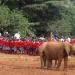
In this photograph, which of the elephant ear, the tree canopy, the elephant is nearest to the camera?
the elephant ear

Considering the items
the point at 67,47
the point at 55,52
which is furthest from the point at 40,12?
the point at 67,47

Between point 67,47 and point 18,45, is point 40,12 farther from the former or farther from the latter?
point 67,47

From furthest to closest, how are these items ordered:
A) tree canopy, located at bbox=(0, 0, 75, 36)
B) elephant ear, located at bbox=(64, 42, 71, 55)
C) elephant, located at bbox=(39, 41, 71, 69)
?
tree canopy, located at bbox=(0, 0, 75, 36)
elephant, located at bbox=(39, 41, 71, 69)
elephant ear, located at bbox=(64, 42, 71, 55)

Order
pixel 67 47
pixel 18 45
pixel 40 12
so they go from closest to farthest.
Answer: pixel 67 47, pixel 18 45, pixel 40 12

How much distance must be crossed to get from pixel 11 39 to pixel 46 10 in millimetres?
14734

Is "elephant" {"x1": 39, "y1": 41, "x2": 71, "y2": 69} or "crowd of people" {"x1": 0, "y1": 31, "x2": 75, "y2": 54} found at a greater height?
"elephant" {"x1": 39, "y1": 41, "x2": 71, "y2": 69}

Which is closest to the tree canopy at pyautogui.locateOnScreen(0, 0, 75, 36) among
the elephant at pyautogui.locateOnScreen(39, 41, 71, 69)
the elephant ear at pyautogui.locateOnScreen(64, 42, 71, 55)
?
the elephant at pyautogui.locateOnScreen(39, 41, 71, 69)

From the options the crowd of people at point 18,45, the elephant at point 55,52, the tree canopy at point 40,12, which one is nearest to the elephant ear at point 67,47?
the elephant at point 55,52

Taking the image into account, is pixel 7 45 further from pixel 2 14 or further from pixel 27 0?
pixel 27 0

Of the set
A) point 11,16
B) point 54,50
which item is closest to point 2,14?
point 11,16

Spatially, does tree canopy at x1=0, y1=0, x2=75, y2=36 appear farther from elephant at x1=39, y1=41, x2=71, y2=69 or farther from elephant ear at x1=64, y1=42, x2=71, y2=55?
elephant ear at x1=64, y1=42, x2=71, y2=55

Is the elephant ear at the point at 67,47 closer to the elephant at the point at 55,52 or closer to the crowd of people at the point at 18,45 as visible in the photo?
the elephant at the point at 55,52

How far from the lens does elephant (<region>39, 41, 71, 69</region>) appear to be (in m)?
16.7

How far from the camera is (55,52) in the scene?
17.0 meters
